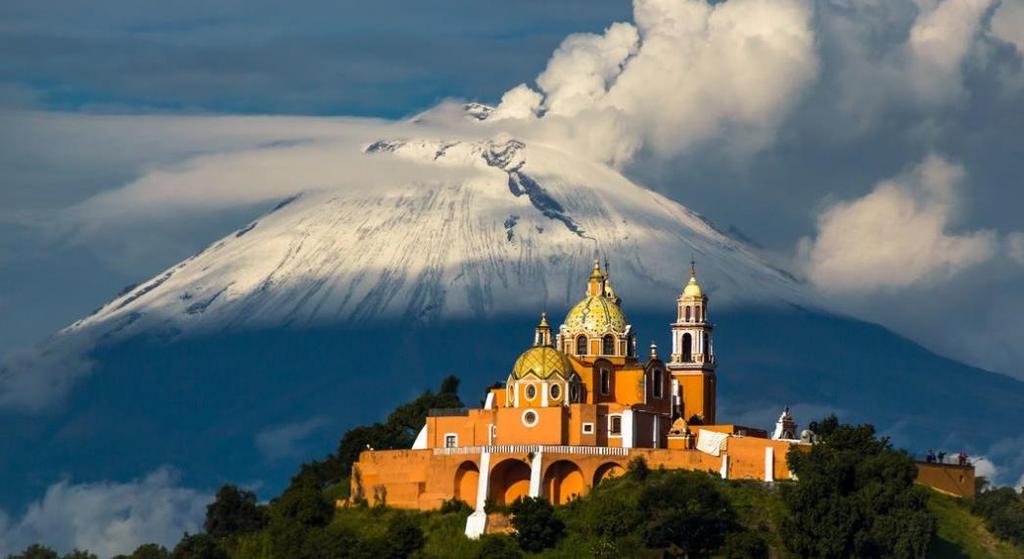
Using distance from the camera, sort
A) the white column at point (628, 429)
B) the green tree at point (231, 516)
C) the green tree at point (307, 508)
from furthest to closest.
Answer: the green tree at point (231, 516)
the green tree at point (307, 508)
the white column at point (628, 429)

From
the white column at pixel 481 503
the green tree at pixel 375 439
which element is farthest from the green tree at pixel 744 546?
the green tree at pixel 375 439

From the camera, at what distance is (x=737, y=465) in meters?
108

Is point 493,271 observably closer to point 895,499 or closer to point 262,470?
point 262,470

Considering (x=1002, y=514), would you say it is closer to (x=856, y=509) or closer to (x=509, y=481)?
(x=856, y=509)

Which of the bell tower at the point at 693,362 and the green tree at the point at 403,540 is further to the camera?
the bell tower at the point at 693,362

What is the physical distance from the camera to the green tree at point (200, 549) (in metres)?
113

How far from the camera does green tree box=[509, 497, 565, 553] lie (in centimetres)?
10444

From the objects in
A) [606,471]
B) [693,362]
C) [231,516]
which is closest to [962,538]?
[606,471]

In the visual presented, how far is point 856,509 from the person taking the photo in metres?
103

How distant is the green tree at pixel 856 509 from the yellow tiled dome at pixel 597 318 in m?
12.4

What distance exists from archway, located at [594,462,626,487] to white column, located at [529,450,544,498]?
6.70ft

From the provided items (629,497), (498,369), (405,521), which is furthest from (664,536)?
(498,369)

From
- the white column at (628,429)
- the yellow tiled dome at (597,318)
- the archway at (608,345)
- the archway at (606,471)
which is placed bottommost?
the archway at (606,471)

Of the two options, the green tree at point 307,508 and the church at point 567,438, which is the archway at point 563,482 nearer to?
the church at point 567,438
